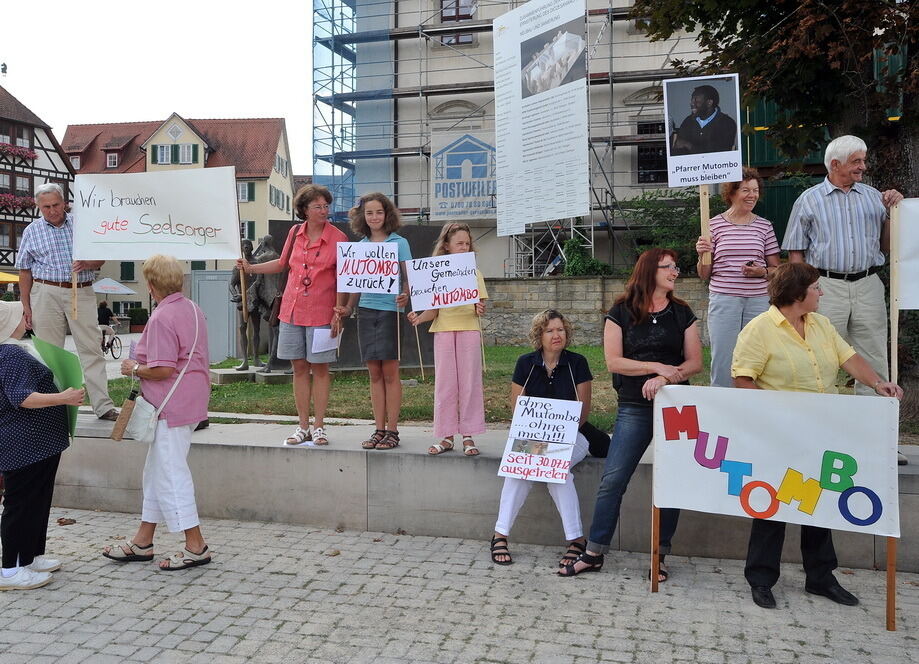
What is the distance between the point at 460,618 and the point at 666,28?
6.41 metres

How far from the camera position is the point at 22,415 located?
4.65 meters

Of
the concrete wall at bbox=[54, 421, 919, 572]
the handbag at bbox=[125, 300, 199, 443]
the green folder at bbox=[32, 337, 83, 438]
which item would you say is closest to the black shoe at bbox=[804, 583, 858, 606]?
the concrete wall at bbox=[54, 421, 919, 572]

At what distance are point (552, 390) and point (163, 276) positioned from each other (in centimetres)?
242

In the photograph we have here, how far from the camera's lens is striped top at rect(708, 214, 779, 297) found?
Result: 218 inches

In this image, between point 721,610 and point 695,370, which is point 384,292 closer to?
point 695,370

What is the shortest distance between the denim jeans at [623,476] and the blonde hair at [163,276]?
2735 millimetres

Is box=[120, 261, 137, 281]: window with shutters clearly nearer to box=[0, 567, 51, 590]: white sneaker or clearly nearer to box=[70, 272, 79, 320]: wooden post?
box=[70, 272, 79, 320]: wooden post

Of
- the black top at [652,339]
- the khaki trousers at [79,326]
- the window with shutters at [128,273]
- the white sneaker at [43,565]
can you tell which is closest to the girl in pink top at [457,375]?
the black top at [652,339]

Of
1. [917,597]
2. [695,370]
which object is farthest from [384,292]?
[917,597]

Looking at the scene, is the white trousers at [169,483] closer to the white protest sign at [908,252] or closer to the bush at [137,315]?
the white protest sign at [908,252]

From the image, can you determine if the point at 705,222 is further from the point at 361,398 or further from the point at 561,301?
the point at 561,301

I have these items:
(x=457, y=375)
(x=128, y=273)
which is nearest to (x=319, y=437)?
(x=457, y=375)

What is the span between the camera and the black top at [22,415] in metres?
4.56

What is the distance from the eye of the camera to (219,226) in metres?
6.74
